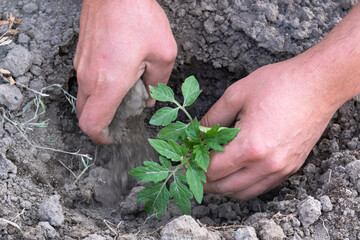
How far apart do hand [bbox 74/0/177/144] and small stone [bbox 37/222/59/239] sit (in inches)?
20.8

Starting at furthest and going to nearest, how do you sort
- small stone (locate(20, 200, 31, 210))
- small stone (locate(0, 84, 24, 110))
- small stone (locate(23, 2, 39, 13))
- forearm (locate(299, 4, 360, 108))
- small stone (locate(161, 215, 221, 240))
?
small stone (locate(23, 2, 39, 13)), small stone (locate(0, 84, 24, 110)), forearm (locate(299, 4, 360, 108)), small stone (locate(20, 200, 31, 210)), small stone (locate(161, 215, 221, 240))

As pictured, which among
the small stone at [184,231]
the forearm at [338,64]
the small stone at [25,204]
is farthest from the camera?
the forearm at [338,64]

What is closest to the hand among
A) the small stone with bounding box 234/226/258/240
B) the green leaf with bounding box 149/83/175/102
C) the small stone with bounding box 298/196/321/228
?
the green leaf with bounding box 149/83/175/102

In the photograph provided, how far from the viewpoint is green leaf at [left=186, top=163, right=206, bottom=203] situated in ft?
5.57

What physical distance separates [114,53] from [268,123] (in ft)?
2.37

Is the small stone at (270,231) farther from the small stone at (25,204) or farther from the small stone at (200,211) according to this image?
the small stone at (25,204)

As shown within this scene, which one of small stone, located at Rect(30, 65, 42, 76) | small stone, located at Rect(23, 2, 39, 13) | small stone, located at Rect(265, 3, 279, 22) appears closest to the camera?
small stone, located at Rect(30, 65, 42, 76)

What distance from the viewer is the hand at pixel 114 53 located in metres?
1.85

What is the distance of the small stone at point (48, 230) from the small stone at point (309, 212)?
979 mm

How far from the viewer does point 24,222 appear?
1.65m

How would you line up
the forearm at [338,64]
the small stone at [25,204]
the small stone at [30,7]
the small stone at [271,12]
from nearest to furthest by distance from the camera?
the small stone at [25,204] < the forearm at [338,64] < the small stone at [30,7] < the small stone at [271,12]

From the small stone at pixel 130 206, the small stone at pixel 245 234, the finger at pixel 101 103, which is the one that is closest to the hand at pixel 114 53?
the finger at pixel 101 103

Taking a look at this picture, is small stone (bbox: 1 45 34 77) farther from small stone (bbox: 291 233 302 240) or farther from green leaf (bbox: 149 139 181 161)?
small stone (bbox: 291 233 302 240)

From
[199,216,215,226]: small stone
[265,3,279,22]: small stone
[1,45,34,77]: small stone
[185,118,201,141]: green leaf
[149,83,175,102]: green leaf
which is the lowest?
[199,216,215,226]: small stone
